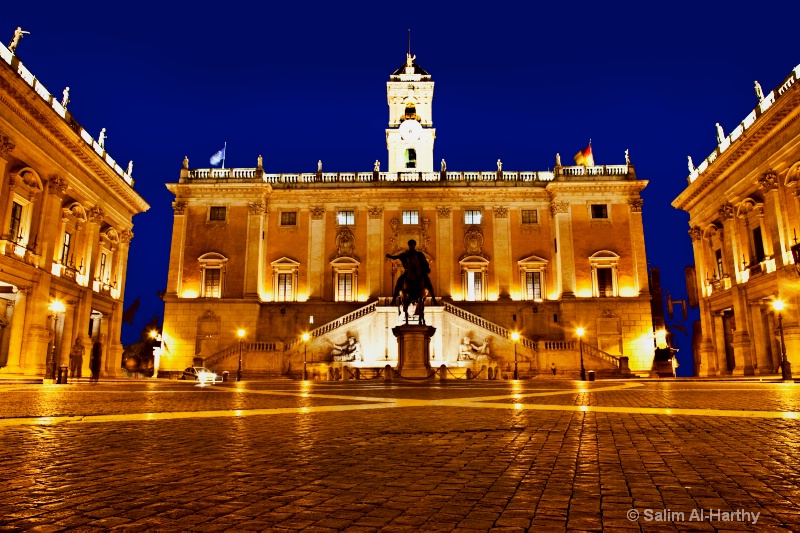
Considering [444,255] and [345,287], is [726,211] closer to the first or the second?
[444,255]

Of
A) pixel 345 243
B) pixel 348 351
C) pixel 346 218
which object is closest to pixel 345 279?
pixel 345 243

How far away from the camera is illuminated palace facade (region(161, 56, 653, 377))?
43.1 metres

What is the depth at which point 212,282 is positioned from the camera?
147ft

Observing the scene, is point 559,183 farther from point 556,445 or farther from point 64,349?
point 556,445

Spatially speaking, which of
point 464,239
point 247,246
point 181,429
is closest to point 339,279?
point 247,246

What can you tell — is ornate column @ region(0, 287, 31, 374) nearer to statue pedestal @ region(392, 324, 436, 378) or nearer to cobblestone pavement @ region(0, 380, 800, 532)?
statue pedestal @ region(392, 324, 436, 378)


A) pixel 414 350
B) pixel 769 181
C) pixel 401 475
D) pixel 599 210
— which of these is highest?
pixel 599 210

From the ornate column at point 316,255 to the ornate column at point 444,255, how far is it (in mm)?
9067

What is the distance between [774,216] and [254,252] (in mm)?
34997

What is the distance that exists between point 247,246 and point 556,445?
138ft

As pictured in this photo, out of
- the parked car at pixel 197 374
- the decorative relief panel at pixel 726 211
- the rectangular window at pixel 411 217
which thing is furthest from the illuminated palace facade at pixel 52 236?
the decorative relief panel at pixel 726 211

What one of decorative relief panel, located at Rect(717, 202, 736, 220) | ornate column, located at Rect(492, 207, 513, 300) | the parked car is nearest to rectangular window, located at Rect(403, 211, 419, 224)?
ornate column, located at Rect(492, 207, 513, 300)

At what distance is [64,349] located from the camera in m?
33.2

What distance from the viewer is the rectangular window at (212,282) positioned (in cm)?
4453
